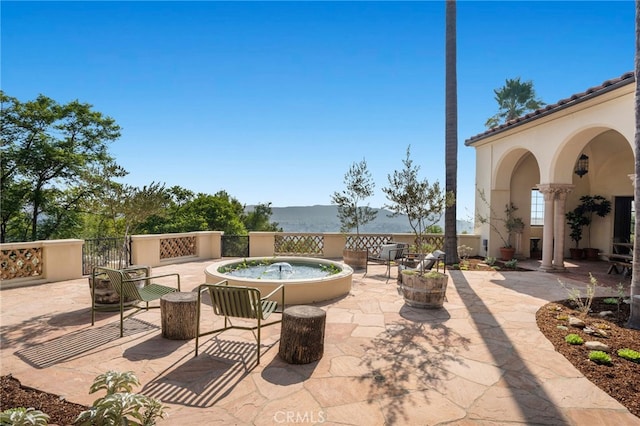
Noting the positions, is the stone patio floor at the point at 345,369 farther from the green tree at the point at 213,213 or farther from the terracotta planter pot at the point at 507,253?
the green tree at the point at 213,213

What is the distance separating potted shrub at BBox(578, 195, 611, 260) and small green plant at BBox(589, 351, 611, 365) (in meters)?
11.1

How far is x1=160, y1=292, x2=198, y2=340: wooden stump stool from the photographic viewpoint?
4250 millimetres

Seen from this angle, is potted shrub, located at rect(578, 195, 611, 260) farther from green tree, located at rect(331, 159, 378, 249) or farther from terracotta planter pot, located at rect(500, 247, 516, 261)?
green tree, located at rect(331, 159, 378, 249)

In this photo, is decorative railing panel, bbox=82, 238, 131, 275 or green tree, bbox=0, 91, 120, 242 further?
green tree, bbox=0, 91, 120, 242

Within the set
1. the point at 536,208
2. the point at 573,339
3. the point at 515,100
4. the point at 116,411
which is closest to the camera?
the point at 116,411

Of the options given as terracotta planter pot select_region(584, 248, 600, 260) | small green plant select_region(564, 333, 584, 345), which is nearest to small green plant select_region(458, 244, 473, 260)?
terracotta planter pot select_region(584, 248, 600, 260)

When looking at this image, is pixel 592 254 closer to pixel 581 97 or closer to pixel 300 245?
pixel 581 97

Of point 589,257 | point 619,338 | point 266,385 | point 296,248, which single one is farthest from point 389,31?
point 589,257

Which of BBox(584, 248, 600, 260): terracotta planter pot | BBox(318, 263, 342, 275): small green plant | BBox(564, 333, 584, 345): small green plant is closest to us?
BBox(564, 333, 584, 345): small green plant

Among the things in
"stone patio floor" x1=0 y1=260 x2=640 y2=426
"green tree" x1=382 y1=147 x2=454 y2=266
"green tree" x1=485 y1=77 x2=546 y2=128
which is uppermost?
"green tree" x1=485 y1=77 x2=546 y2=128

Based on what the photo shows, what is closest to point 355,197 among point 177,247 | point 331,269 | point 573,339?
point 331,269

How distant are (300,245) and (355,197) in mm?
2826

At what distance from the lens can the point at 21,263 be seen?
24.3ft

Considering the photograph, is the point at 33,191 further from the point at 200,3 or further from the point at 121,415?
the point at 121,415
